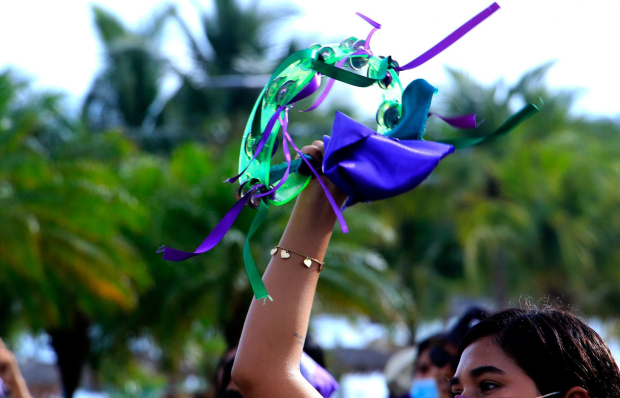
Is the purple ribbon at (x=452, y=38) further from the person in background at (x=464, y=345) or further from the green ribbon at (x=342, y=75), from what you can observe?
the person in background at (x=464, y=345)

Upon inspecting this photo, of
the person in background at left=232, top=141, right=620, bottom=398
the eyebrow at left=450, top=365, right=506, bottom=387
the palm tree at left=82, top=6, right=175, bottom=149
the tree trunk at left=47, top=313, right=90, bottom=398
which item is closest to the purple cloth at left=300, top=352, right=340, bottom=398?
the person in background at left=232, top=141, right=620, bottom=398

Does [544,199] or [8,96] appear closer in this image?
[8,96]

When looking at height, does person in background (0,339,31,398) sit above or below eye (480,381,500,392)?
below

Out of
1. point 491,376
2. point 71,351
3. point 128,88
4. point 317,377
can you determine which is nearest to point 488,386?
point 491,376

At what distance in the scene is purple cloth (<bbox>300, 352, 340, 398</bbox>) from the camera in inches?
105

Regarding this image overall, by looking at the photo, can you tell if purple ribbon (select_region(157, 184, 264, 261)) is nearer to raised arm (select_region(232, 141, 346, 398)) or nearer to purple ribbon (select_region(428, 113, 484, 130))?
raised arm (select_region(232, 141, 346, 398))

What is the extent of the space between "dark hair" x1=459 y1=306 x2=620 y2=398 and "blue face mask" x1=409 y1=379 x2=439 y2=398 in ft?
7.16

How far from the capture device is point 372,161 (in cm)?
144

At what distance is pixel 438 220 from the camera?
2209 centimetres

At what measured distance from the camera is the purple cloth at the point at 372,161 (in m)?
1.42

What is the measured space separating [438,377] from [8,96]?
832 centimetres

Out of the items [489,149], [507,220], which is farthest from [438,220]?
[507,220]

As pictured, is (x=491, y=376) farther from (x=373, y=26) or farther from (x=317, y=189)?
(x=373, y=26)

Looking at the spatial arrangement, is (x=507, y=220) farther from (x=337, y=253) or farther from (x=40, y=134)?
(x=40, y=134)
